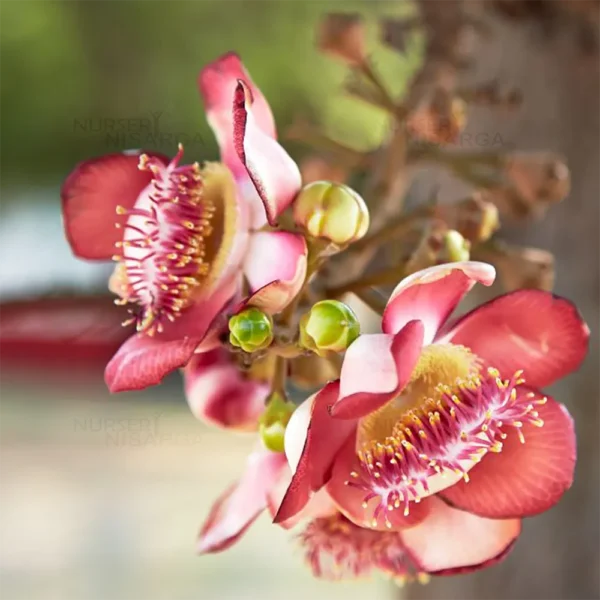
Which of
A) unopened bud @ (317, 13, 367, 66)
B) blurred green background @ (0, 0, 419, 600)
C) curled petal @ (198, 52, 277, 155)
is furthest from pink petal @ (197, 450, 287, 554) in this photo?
blurred green background @ (0, 0, 419, 600)

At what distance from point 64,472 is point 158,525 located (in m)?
0.19

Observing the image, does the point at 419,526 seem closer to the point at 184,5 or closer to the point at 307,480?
the point at 307,480

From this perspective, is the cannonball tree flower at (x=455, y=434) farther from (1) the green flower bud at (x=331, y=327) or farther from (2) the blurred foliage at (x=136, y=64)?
(2) the blurred foliage at (x=136, y=64)

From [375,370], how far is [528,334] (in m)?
0.08

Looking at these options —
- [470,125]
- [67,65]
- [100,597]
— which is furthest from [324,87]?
[470,125]

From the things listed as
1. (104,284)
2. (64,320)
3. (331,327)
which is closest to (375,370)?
(331,327)

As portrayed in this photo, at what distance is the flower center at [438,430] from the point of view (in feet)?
0.85

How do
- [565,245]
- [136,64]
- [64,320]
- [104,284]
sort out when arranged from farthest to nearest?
[136,64] → [104,284] → [64,320] → [565,245]

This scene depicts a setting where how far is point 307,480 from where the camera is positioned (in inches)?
9.8

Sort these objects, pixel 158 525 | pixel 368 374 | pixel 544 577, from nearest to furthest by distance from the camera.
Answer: pixel 368 374 < pixel 544 577 < pixel 158 525

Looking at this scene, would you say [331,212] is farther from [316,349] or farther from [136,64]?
[136,64]

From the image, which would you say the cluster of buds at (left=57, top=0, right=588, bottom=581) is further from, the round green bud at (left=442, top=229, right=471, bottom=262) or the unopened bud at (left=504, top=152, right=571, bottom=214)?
the unopened bud at (left=504, top=152, right=571, bottom=214)

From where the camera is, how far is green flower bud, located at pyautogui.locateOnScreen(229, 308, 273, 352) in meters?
0.24

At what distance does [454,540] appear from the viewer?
284 millimetres
